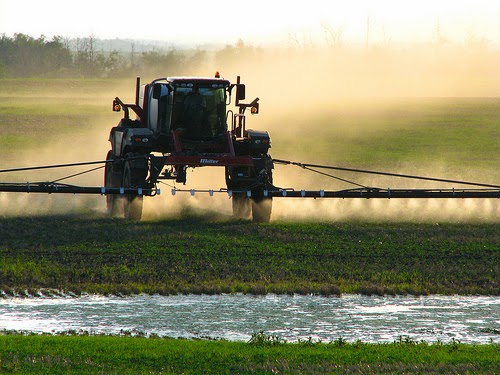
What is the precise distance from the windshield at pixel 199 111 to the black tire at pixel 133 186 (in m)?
1.62

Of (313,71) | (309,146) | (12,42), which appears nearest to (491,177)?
(309,146)

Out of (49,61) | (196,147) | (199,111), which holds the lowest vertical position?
(196,147)

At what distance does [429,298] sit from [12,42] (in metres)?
130

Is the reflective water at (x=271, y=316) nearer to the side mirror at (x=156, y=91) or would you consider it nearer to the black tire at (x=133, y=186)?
the black tire at (x=133, y=186)

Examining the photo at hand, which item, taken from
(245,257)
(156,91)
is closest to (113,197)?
(156,91)

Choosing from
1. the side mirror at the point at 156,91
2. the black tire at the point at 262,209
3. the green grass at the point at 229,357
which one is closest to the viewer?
the green grass at the point at 229,357

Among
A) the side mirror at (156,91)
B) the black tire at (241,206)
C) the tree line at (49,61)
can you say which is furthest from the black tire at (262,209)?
the tree line at (49,61)

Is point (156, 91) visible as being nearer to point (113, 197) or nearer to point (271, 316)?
point (113, 197)

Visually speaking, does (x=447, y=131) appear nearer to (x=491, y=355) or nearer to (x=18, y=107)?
(x=18, y=107)

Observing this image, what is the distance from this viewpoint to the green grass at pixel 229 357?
12695mm

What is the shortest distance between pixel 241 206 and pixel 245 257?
24.1ft

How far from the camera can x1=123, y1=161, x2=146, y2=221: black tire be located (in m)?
27.2

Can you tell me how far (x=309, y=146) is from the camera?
2247 inches

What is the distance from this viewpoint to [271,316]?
55.7 feet
